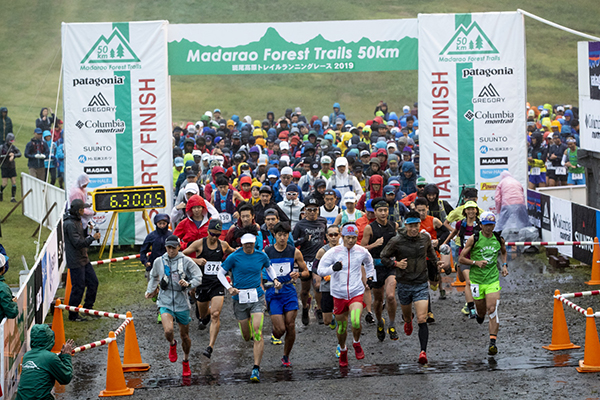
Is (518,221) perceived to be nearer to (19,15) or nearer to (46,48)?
(46,48)

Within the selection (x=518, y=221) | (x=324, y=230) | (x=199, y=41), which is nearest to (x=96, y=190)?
(x=199, y=41)

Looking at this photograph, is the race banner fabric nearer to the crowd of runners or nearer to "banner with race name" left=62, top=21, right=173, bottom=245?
"banner with race name" left=62, top=21, right=173, bottom=245

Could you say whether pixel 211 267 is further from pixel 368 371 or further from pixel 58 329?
pixel 368 371

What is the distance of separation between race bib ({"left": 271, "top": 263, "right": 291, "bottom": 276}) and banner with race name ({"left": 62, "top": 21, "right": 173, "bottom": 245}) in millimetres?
8479

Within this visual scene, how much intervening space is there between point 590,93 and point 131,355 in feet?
41.2

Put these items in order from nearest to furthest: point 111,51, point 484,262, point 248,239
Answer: point 248,239 < point 484,262 < point 111,51

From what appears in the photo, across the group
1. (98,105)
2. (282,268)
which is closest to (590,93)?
(282,268)

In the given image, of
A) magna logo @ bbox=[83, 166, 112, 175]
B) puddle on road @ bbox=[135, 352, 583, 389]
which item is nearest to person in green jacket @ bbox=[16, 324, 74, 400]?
puddle on road @ bbox=[135, 352, 583, 389]

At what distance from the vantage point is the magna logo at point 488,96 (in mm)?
19172

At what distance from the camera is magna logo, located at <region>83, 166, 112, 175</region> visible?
1913 cm

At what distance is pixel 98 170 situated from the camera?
19141 millimetres

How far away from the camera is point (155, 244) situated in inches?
501

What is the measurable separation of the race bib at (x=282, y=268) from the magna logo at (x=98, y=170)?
921cm

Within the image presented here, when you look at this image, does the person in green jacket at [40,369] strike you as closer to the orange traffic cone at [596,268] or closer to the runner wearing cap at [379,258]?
the runner wearing cap at [379,258]
